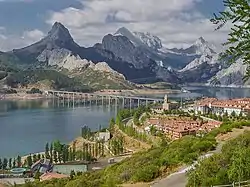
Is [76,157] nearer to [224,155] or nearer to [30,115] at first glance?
[224,155]

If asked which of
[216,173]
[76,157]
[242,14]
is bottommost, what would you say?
[76,157]

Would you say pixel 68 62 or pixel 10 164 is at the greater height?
pixel 68 62

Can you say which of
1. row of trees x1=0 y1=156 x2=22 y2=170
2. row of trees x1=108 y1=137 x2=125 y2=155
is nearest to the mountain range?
row of trees x1=108 y1=137 x2=125 y2=155

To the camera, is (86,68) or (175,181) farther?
(86,68)

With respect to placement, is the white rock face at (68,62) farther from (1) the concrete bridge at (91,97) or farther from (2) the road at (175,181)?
(2) the road at (175,181)

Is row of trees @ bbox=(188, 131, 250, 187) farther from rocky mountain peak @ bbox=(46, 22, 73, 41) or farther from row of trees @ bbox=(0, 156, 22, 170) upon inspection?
rocky mountain peak @ bbox=(46, 22, 73, 41)

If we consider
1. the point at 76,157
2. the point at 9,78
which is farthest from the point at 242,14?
the point at 9,78

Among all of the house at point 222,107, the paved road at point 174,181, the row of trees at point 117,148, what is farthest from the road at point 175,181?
the house at point 222,107

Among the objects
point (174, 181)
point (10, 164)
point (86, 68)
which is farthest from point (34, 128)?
point (86, 68)

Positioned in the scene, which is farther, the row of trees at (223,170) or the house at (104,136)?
the house at (104,136)

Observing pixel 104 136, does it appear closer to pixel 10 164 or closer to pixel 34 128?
pixel 10 164

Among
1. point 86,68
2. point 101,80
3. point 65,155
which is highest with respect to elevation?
point 86,68
